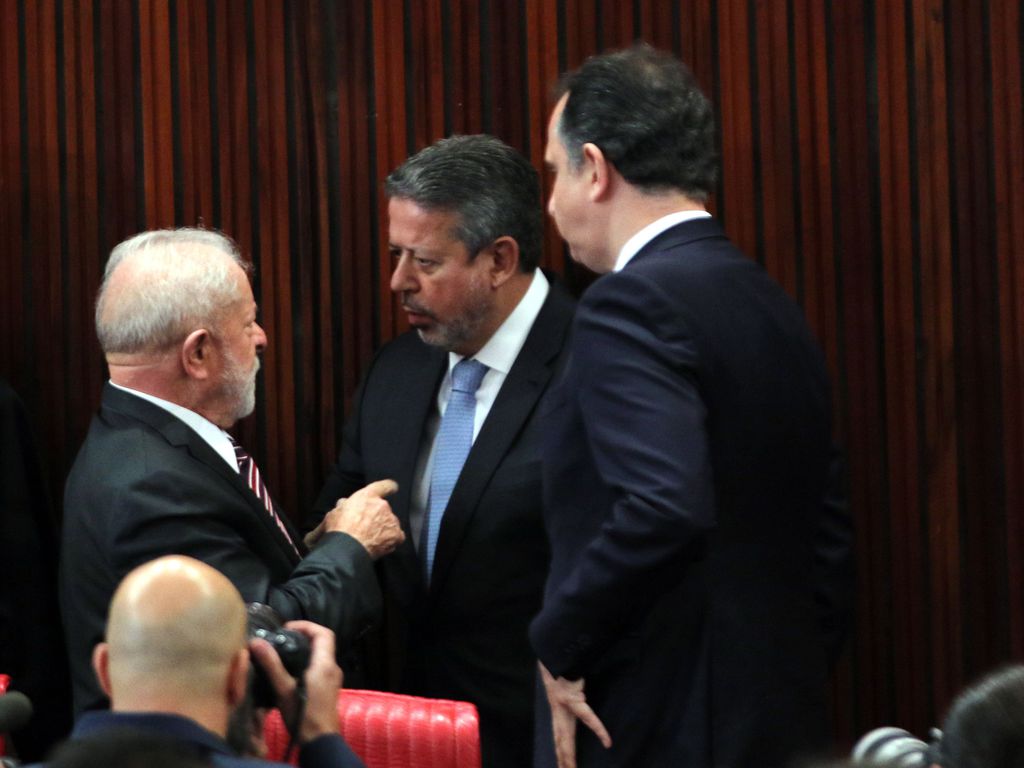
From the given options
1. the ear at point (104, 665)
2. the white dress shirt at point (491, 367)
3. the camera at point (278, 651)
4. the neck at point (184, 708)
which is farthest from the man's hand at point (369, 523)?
the neck at point (184, 708)

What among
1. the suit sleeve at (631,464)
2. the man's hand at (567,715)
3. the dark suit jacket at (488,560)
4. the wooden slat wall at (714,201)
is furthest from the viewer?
the wooden slat wall at (714,201)

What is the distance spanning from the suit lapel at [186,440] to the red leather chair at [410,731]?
458mm

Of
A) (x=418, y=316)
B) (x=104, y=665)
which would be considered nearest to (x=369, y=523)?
(x=418, y=316)

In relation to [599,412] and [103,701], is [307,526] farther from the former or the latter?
[599,412]

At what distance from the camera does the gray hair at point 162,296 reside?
3178 mm

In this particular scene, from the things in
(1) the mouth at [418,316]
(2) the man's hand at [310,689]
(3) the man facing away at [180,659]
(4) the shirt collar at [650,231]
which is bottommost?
(2) the man's hand at [310,689]

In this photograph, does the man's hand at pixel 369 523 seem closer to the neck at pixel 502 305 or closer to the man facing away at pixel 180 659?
the neck at pixel 502 305

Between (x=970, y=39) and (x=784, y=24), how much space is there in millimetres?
408

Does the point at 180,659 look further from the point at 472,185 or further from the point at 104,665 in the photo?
the point at 472,185

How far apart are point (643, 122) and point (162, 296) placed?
1025 millimetres

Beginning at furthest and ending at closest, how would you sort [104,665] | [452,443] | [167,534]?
[452,443]
[167,534]
[104,665]

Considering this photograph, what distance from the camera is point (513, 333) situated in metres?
3.68

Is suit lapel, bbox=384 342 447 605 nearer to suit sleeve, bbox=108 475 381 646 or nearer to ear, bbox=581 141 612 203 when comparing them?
suit sleeve, bbox=108 475 381 646

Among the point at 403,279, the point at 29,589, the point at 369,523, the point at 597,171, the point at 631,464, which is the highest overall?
the point at 597,171
